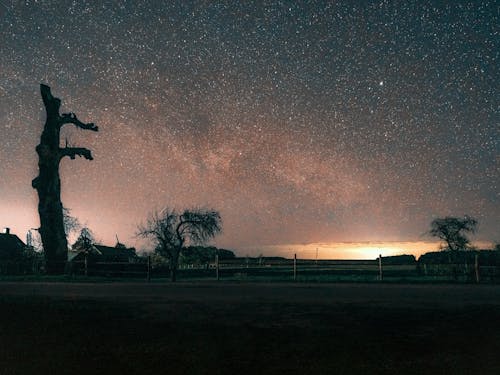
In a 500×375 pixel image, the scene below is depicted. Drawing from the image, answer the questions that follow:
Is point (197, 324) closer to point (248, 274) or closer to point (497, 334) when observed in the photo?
point (497, 334)

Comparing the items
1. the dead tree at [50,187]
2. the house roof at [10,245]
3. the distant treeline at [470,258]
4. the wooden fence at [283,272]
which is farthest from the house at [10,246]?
the distant treeline at [470,258]

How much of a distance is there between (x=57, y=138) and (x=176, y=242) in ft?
49.6

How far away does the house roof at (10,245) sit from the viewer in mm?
49022

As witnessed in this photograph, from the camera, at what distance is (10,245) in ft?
172

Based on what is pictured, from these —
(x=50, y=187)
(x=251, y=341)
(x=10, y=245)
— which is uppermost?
(x=50, y=187)

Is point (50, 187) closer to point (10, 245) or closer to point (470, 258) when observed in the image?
point (10, 245)

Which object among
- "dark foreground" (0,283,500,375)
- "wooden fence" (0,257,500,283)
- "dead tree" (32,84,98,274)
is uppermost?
"dead tree" (32,84,98,274)

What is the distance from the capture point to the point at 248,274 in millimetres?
35469

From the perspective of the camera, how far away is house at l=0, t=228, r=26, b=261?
158 ft

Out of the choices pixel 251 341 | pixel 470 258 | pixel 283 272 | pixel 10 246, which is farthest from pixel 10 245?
pixel 251 341

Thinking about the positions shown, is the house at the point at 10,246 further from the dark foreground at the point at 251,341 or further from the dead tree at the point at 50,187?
the dark foreground at the point at 251,341

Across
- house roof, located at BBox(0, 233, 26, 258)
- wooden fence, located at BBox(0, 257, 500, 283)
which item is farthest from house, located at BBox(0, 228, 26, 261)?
wooden fence, located at BBox(0, 257, 500, 283)

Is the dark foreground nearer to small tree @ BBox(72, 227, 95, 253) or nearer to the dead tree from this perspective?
the dead tree

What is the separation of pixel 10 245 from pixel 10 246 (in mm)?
245
